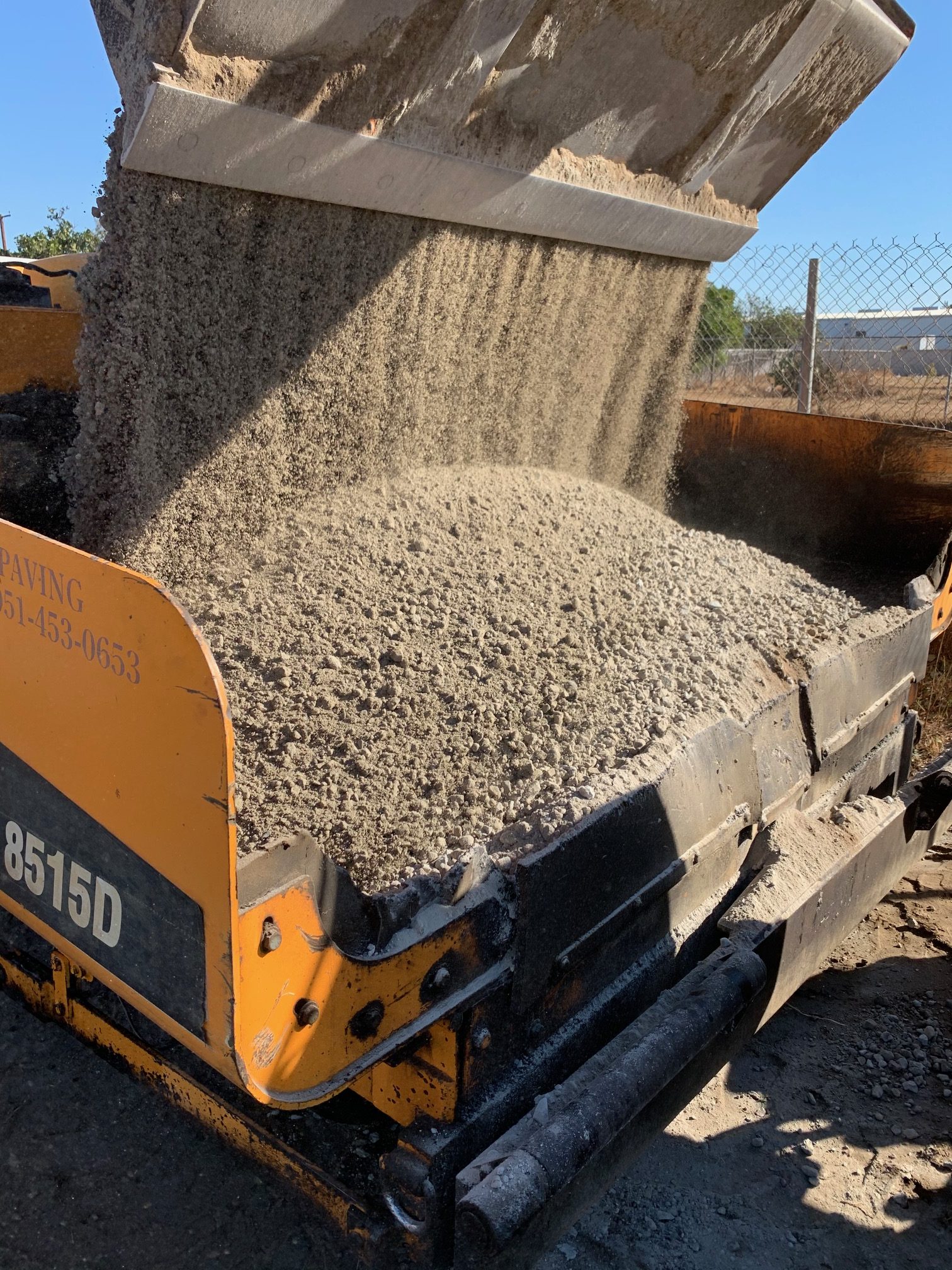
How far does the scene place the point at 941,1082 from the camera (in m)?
2.37

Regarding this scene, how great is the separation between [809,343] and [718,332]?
51.4 inches

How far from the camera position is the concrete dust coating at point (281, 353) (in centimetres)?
243

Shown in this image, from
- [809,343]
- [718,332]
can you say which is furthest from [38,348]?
[718,332]

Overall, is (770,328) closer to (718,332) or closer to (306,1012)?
(718,332)

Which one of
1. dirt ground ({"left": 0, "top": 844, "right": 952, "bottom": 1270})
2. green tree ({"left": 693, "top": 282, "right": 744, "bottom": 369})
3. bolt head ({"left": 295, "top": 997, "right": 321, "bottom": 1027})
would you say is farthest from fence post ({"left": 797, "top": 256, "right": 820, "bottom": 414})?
bolt head ({"left": 295, "top": 997, "right": 321, "bottom": 1027})

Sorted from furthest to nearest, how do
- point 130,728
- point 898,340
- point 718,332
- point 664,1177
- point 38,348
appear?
point 718,332, point 898,340, point 38,348, point 664,1177, point 130,728

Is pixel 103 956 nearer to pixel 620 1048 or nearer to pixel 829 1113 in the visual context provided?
pixel 620 1048

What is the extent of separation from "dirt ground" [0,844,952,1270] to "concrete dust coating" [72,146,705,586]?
125cm

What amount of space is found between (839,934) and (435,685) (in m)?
1.09

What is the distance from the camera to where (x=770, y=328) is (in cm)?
646

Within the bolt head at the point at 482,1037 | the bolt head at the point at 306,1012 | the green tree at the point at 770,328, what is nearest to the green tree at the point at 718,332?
the green tree at the point at 770,328

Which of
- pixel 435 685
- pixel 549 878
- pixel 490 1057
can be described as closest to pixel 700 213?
pixel 435 685

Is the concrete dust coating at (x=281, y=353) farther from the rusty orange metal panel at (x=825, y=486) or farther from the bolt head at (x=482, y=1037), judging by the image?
the bolt head at (x=482, y=1037)

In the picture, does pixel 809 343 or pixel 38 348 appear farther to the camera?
pixel 809 343
